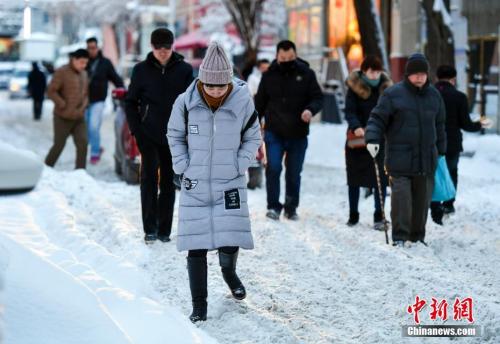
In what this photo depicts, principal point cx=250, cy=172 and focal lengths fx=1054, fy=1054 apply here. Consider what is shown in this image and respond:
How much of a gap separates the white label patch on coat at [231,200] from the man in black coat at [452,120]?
450cm

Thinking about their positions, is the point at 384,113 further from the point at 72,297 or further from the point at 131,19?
the point at 131,19

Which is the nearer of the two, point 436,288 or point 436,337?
point 436,337

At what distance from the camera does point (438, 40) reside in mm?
19094

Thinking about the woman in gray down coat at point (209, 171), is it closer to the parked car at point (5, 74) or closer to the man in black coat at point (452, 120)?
the man in black coat at point (452, 120)

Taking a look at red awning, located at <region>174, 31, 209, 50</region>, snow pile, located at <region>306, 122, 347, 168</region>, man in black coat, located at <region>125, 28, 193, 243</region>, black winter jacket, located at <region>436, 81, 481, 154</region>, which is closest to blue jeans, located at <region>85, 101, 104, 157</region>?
snow pile, located at <region>306, 122, 347, 168</region>

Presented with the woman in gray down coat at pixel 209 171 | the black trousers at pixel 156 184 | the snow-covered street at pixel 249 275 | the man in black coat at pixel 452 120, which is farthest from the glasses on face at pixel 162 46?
the man in black coat at pixel 452 120

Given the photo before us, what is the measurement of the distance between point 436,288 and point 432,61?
41.3ft

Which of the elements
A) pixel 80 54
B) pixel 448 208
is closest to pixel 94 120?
pixel 80 54

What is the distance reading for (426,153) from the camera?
8805mm

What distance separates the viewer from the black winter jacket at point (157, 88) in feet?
29.3

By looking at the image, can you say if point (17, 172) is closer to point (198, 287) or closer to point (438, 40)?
point (198, 287)


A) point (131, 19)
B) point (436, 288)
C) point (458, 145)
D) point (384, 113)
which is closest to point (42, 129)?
point (458, 145)

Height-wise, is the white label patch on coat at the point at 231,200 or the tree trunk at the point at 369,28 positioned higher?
the tree trunk at the point at 369,28

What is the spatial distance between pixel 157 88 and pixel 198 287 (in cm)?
292
